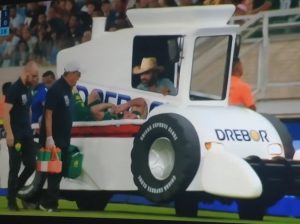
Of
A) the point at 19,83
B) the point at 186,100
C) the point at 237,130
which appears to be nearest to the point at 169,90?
the point at 186,100

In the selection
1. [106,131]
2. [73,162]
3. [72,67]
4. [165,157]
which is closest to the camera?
[165,157]

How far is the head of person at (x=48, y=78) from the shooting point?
5891mm

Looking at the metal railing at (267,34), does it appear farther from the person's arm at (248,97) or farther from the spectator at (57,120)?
the spectator at (57,120)

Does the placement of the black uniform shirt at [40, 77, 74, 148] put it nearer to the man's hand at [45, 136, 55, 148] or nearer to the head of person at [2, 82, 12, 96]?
the man's hand at [45, 136, 55, 148]

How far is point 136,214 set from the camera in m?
5.49

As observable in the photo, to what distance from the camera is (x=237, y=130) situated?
16.7 ft

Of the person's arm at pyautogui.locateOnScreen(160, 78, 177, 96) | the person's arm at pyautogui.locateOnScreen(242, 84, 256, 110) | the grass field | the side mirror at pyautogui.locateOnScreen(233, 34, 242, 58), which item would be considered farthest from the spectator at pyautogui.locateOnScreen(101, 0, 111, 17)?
the grass field

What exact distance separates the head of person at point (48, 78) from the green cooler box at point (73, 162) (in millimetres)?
471

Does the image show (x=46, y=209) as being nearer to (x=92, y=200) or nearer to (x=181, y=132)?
(x=92, y=200)

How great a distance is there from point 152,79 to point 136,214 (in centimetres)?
86

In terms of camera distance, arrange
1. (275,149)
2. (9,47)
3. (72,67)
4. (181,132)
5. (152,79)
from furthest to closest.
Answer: (9,47)
(72,67)
(152,79)
(181,132)
(275,149)

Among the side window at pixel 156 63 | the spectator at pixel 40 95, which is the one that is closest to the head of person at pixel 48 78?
the spectator at pixel 40 95

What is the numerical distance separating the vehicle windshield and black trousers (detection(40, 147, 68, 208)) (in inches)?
41.0

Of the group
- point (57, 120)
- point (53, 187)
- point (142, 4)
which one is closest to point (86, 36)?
point (142, 4)
